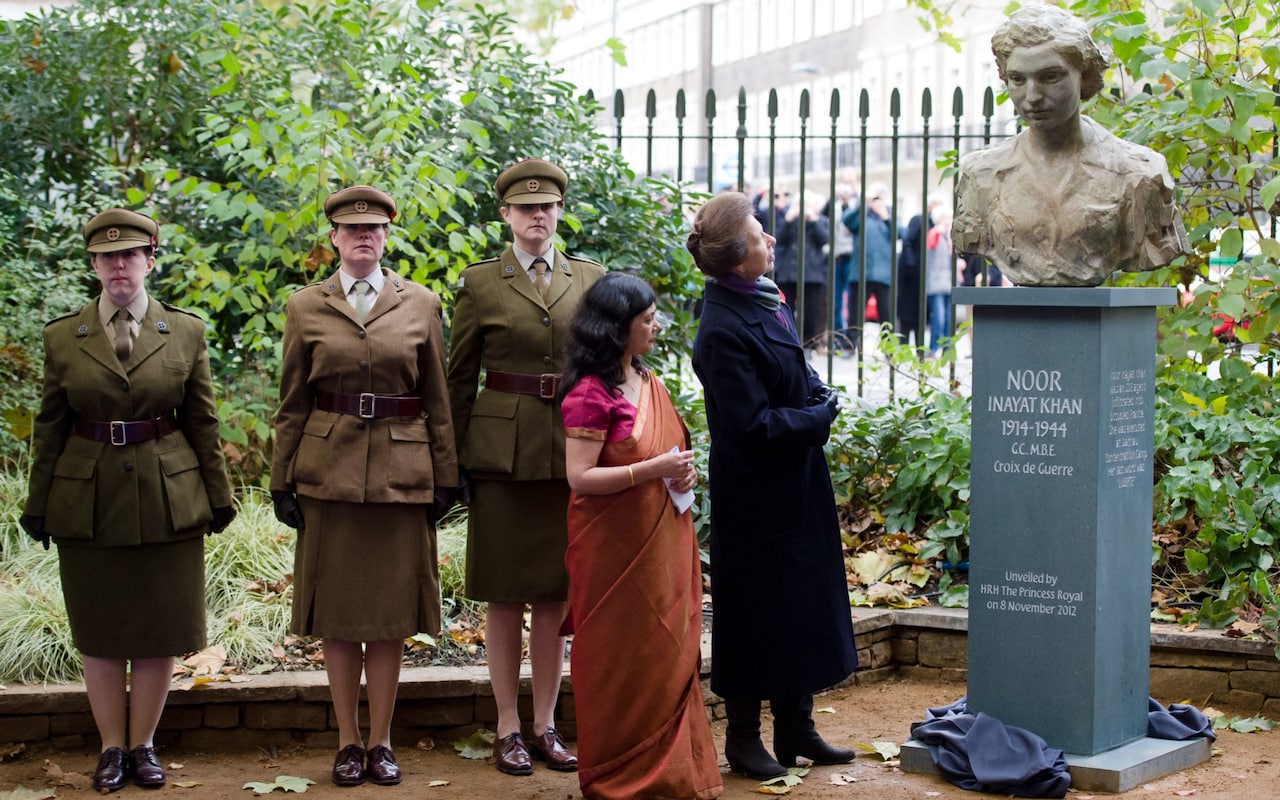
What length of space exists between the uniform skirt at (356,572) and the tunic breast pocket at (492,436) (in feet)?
0.87

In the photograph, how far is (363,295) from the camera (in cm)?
493

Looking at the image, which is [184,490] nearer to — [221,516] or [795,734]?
[221,516]

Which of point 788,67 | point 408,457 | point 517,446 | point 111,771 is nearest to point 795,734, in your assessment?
point 517,446

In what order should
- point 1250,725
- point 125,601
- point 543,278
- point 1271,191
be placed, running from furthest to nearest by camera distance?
point 1271,191 < point 1250,725 < point 543,278 < point 125,601

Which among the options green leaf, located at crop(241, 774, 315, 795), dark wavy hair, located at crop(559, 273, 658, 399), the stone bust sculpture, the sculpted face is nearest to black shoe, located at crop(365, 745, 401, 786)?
green leaf, located at crop(241, 774, 315, 795)

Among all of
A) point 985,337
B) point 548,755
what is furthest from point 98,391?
point 985,337

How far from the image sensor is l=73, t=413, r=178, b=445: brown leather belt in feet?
15.9

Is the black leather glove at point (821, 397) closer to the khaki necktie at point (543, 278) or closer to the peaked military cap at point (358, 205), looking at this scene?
the khaki necktie at point (543, 278)

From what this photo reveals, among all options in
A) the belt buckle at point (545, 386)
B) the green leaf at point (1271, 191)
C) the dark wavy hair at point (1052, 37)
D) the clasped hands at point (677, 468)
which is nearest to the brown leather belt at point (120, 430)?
the belt buckle at point (545, 386)

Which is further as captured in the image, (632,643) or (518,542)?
(518,542)

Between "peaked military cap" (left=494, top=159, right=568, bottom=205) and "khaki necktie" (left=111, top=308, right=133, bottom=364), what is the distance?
4.25 ft

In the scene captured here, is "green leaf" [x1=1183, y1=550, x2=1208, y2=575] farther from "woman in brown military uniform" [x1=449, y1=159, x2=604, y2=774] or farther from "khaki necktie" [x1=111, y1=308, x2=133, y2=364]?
"khaki necktie" [x1=111, y1=308, x2=133, y2=364]

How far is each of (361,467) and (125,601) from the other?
880 mm

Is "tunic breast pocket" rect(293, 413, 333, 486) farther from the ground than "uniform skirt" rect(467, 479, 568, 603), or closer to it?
farther from the ground
